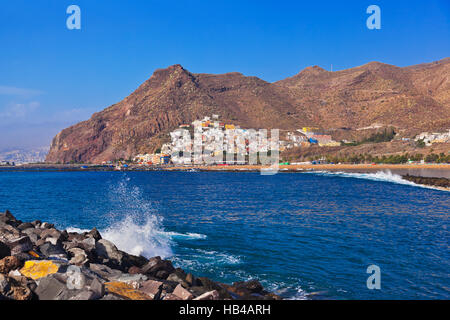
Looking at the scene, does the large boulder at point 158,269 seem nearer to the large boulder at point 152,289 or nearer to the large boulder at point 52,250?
the large boulder at point 152,289

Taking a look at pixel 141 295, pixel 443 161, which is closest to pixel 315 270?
pixel 141 295

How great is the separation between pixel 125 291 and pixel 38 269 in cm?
253

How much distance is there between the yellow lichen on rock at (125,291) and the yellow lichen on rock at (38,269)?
5.15ft

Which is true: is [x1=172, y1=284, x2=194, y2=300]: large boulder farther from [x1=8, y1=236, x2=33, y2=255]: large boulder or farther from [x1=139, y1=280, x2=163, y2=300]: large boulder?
[x1=8, y1=236, x2=33, y2=255]: large boulder

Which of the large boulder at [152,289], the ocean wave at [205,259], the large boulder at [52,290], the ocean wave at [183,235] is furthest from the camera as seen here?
the ocean wave at [183,235]

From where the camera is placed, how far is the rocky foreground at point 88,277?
26.8 feet

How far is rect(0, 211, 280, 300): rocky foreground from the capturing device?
26.8 ft

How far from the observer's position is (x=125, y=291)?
349 inches

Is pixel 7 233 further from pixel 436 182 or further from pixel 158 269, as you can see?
pixel 436 182

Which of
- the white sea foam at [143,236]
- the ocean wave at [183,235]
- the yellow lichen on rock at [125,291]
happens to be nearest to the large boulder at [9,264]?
the yellow lichen on rock at [125,291]

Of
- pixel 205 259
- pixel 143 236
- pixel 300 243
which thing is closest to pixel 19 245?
pixel 205 259

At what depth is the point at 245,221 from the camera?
26.9m
